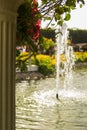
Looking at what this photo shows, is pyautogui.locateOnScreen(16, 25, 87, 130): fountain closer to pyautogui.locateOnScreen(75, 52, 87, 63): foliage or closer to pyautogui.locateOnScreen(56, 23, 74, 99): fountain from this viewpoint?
pyautogui.locateOnScreen(56, 23, 74, 99): fountain

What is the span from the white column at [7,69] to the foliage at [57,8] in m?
0.29

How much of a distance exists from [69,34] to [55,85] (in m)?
1.61

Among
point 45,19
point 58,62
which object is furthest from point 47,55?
point 45,19

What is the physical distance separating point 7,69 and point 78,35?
8.24m

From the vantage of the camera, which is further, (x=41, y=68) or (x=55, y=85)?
(x=41, y=68)

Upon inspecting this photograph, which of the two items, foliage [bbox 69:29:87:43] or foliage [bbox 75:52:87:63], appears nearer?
foliage [bbox 75:52:87:63]

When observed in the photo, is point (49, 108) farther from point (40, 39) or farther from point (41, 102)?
point (40, 39)

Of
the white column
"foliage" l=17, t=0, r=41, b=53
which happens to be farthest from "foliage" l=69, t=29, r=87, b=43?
the white column

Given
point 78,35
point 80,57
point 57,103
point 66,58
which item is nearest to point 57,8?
point 57,103

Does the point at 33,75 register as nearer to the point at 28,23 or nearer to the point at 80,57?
the point at 80,57

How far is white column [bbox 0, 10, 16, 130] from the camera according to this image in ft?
2.74

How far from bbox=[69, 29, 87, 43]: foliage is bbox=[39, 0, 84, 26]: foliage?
740 centimetres

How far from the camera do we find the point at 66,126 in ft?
12.3

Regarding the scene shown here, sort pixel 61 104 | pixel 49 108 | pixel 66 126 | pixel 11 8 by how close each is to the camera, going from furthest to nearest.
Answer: pixel 61 104 < pixel 49 108 < pixel 66 126 < pixel 11 8
